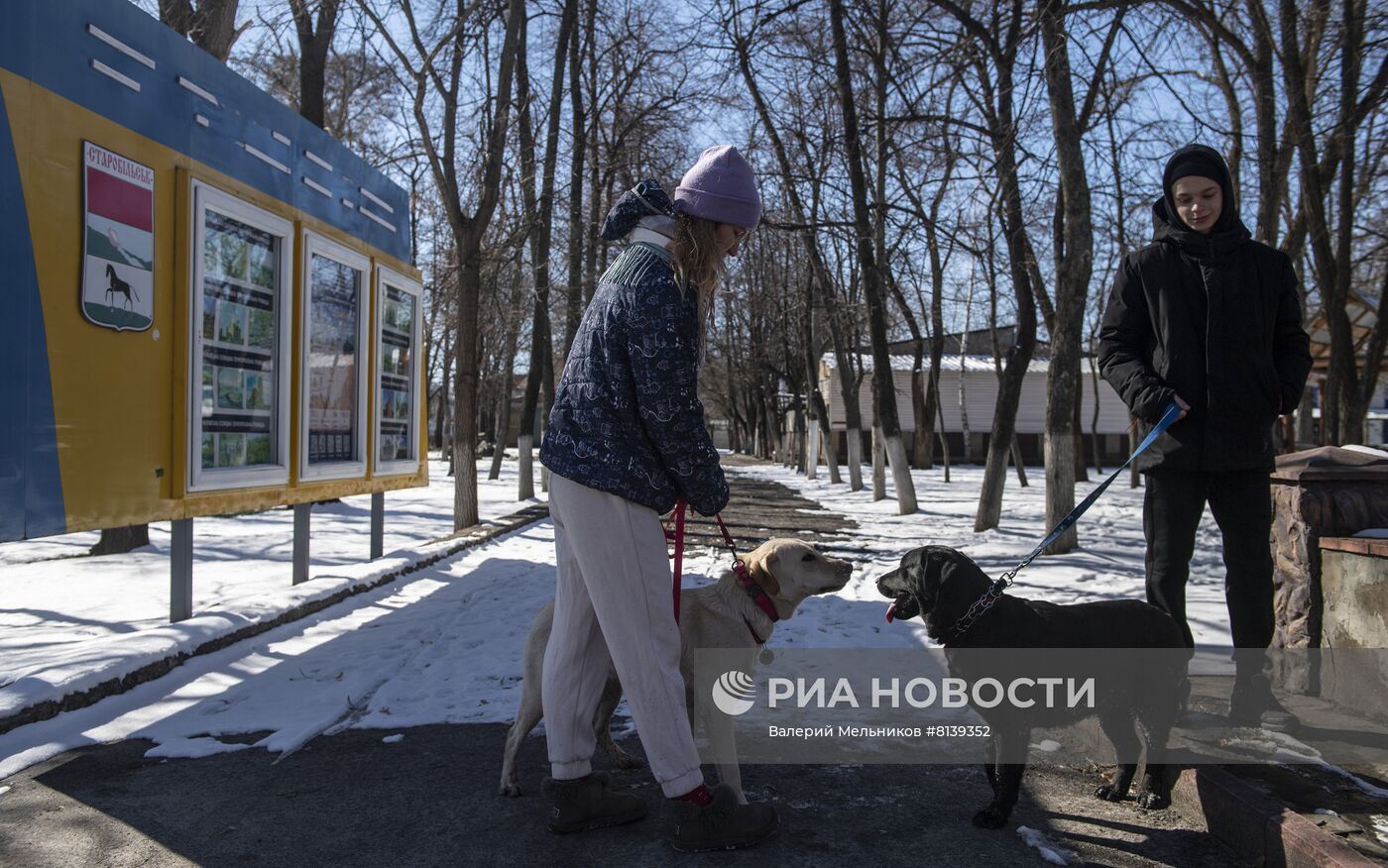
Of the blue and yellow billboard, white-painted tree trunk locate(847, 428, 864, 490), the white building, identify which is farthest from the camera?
the white building

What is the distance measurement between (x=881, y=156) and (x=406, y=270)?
806 cm

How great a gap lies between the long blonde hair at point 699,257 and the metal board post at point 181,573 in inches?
180

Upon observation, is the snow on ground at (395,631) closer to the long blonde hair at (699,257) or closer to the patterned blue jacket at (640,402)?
the patterned blue jacket at (640,402)

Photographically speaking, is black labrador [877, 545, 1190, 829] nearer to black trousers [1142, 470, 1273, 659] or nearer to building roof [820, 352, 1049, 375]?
black trousers [1142, 470, 1273, 659]

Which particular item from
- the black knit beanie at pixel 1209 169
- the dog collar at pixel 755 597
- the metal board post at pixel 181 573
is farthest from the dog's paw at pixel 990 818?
the metal board post at pixel 181 573

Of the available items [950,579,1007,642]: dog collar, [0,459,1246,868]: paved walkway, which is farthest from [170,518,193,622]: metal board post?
[950,579,1007,642]: dog collar

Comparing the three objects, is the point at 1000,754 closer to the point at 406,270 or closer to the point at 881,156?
the point at 406,270

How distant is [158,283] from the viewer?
5.43 meters

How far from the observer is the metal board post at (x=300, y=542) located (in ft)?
25.2

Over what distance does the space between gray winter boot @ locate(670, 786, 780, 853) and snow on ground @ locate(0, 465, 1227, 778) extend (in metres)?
1.77

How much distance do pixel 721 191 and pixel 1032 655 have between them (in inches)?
69.3

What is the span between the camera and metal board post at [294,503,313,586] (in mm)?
7691

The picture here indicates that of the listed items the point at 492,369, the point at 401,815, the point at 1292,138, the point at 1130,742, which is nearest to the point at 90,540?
the point at 401,815

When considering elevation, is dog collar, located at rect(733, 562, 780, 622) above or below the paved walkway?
above
